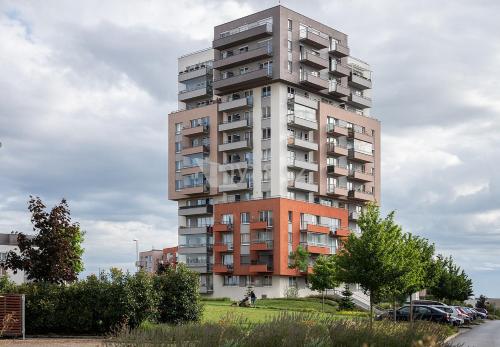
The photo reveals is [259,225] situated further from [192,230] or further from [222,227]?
[192,230]

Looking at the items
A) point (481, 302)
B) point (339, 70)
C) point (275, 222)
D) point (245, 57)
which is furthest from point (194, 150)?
point (481, 302)

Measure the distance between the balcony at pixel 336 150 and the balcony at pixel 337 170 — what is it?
5.31 ft

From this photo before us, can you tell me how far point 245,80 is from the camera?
8894cm

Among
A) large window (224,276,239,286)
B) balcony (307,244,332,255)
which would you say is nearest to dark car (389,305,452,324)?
balcony (307,244,332,255)

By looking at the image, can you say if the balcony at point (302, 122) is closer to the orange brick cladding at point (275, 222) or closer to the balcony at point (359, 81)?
the orange brick cladding at point (275, 222)

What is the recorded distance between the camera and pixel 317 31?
Answer: 94438 millimetres

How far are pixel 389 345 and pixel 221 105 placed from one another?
77.2m

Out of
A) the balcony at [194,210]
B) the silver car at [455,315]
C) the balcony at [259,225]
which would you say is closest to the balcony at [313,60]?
the balcony at [259,225]

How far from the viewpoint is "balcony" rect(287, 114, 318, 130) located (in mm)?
88812

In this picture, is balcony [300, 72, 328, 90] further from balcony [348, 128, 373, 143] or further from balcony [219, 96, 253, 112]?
balcony [348, 128, 373, 143]

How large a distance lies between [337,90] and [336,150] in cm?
811

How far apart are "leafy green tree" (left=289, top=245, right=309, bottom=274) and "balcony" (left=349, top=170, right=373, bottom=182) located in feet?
57.1

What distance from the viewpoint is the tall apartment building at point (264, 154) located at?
87125mm

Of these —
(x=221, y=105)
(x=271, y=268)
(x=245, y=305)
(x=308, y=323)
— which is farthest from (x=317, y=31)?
(x=308, y=323)
